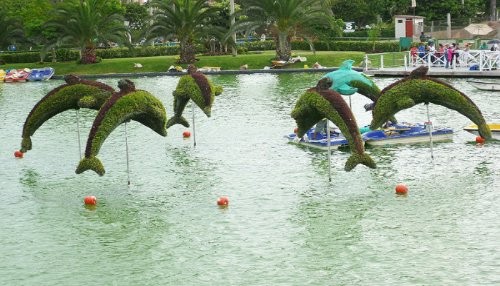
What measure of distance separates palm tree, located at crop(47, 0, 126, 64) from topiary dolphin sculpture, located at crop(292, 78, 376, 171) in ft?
137

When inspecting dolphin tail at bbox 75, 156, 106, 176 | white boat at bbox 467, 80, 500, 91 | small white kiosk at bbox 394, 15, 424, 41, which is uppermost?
small white kiosk at bbox 394, 15, 424, 41

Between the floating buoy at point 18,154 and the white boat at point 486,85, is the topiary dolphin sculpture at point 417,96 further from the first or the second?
the white boat at point 486,85

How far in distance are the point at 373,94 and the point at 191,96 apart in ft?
19.8

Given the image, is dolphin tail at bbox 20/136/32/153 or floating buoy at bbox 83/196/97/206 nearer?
floating buoy at bbox 83/196/97/206

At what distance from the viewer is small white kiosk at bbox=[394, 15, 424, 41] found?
71812 mm

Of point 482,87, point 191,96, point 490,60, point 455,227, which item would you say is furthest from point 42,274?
point 490,60

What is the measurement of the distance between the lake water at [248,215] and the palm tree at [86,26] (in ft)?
103

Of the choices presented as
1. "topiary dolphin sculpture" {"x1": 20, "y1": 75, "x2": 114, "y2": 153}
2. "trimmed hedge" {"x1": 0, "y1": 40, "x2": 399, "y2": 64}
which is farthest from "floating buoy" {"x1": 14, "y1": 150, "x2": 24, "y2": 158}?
"trimmed hedge" {"x1": 0, "y1": 40, "x2": 399, "y2": 64}

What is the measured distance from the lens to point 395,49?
6519cm

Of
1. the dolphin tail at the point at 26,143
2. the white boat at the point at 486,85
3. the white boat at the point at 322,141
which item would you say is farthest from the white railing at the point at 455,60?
the dolphin tail at the point at 26,143

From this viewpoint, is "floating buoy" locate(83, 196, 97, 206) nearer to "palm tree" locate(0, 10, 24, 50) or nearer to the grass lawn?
the grass lawn

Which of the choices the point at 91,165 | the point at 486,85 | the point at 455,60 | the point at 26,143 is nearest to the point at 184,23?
the point at 455,60

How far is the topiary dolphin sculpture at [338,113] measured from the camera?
22.3m

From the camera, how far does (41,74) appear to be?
6012 centimetres
